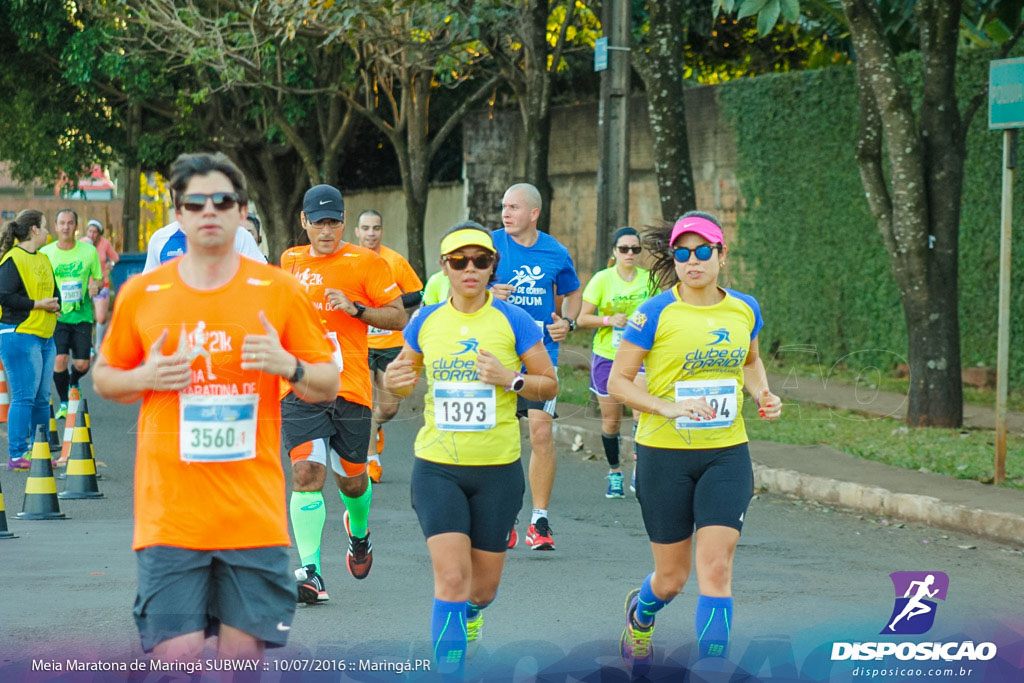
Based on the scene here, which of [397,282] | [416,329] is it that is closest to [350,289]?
[416,329]

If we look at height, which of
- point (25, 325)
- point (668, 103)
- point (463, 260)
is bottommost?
point (25, 325)

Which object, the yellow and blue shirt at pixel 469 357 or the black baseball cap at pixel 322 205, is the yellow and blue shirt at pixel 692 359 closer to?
the yellow and blue shirt at pixel 469 357

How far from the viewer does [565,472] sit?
1169cm

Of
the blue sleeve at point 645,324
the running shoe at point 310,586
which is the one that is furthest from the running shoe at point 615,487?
the blue sleeve at point 645,324

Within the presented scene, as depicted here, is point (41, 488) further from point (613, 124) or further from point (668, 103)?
point (668, 103)

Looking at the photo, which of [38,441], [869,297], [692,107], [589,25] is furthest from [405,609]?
[589,25]

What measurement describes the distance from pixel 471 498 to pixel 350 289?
221 centimetres

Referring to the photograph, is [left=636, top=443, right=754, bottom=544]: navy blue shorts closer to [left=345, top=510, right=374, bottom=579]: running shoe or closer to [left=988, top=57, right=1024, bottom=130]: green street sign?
[left=345, top=510, right=374, bottom=579]: running shoe

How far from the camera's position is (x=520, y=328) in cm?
573

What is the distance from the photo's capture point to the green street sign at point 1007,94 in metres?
10.2

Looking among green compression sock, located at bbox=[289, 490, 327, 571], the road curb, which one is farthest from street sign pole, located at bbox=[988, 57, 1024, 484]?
green compression sock, located at bbox=[289, 490, 327, 571]

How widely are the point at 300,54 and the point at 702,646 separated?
20.4 metres

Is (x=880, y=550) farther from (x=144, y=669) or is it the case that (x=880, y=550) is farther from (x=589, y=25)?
(x=589, y=25)

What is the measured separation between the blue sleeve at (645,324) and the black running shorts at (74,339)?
29.1ft
